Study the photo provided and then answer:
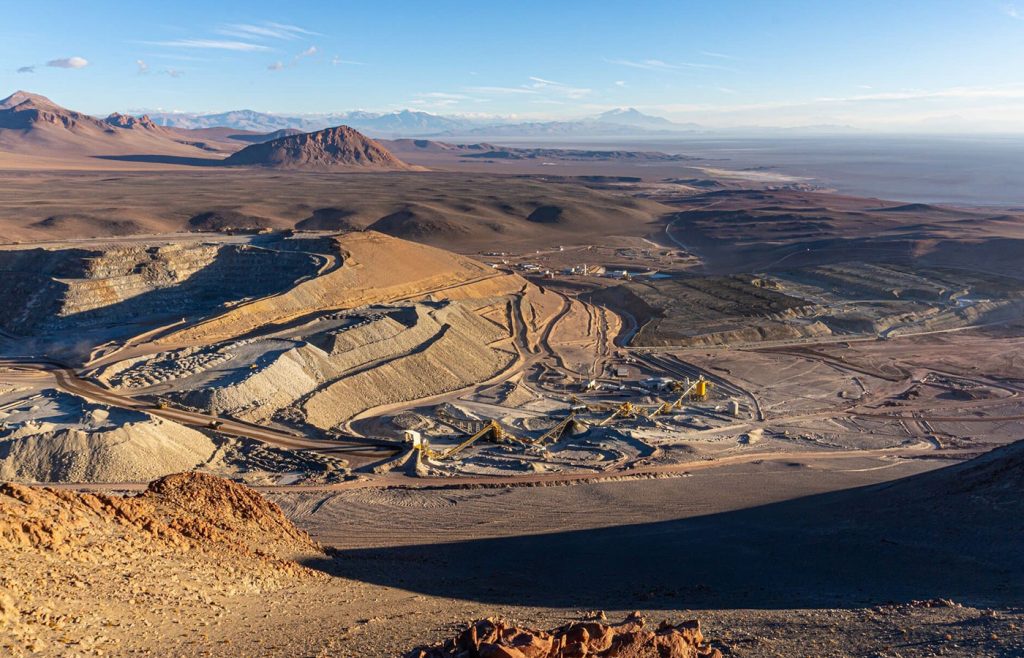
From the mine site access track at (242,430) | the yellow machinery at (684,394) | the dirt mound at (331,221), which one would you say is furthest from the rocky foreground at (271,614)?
the dirt mound at (331,221)

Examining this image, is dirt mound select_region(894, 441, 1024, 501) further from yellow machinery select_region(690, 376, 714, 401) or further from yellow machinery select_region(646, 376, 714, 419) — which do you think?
yellow machinery select_region(690, 376, 714, 401)

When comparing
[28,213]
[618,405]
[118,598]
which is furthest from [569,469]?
[28,213]

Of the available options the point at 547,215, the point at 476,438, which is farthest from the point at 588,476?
the point at 547,215

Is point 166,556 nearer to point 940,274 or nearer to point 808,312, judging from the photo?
point 808,312

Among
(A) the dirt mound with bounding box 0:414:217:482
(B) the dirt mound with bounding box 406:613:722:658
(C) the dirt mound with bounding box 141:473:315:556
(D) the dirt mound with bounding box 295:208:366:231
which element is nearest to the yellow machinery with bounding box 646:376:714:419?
(A) the dirt mound with bounding box 0:414:217:482

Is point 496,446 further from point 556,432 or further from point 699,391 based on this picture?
point 699,391
